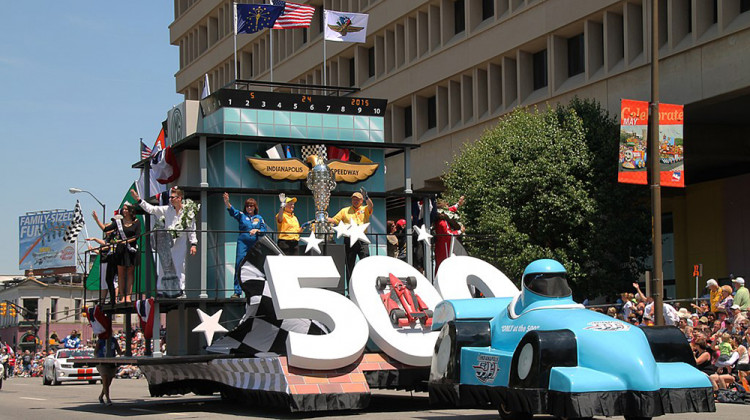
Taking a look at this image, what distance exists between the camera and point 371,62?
55.5 meters

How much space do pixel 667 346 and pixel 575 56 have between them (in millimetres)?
29748

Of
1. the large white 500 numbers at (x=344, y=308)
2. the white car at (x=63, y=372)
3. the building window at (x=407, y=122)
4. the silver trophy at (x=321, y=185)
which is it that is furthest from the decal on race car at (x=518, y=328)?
the building window at (x=407, y=122)

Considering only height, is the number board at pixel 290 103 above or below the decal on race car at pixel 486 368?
above

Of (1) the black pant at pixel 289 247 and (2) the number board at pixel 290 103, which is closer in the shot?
(1) the black pant at pixel 289 247

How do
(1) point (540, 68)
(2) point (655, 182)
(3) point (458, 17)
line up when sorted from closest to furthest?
(2) point (655, 182), (1) point (540, 68), (3) point (458, 17)

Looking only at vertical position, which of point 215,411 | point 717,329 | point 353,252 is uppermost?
point 353,252

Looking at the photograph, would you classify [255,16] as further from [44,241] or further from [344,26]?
[44,241]

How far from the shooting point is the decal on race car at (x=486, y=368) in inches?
520

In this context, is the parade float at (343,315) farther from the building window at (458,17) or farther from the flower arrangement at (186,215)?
the building window at (458,17)

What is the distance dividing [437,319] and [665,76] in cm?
2193

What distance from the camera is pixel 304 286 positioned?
54.3 ft

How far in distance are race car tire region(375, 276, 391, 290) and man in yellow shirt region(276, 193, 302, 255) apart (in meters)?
1.72

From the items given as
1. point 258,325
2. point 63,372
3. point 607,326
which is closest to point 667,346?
point 607,326

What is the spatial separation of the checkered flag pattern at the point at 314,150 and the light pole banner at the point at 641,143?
7.07 metres
